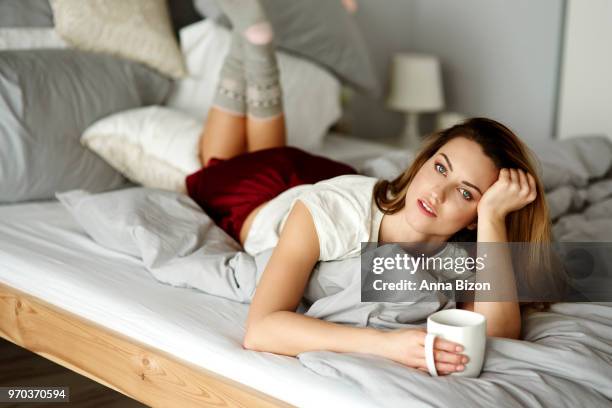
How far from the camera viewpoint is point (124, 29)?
2.54 metres

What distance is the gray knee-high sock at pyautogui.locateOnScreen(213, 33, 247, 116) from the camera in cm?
232

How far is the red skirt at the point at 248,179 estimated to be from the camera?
6.45 feet

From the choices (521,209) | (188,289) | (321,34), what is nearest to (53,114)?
(188,289)

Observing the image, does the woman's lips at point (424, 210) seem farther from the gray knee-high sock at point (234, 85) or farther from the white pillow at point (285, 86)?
the white pillow at point (285, 86)

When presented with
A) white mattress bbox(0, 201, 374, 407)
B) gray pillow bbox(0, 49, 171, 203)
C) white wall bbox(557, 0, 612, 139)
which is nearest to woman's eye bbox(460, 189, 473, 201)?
white mattress bbox(0, 201, 374, 407)

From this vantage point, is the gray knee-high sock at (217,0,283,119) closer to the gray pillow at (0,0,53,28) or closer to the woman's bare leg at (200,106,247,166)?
the woman's bare leg at (200,106,247,166)

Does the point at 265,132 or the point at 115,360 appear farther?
the point at 265,132

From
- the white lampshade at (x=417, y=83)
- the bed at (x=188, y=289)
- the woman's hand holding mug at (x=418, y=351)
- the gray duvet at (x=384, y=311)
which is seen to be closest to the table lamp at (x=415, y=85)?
the white lampshade at (x=417, y=83)

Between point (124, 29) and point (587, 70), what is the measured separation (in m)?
2.08

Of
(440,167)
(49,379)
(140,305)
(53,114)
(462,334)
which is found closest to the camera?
(462,334)

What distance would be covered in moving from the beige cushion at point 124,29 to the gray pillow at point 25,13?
0.03m

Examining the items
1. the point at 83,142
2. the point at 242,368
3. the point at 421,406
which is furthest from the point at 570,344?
the point at 83,142

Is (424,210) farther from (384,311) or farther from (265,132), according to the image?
(265,132)

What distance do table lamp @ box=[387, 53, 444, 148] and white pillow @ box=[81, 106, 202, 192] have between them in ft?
5.40
